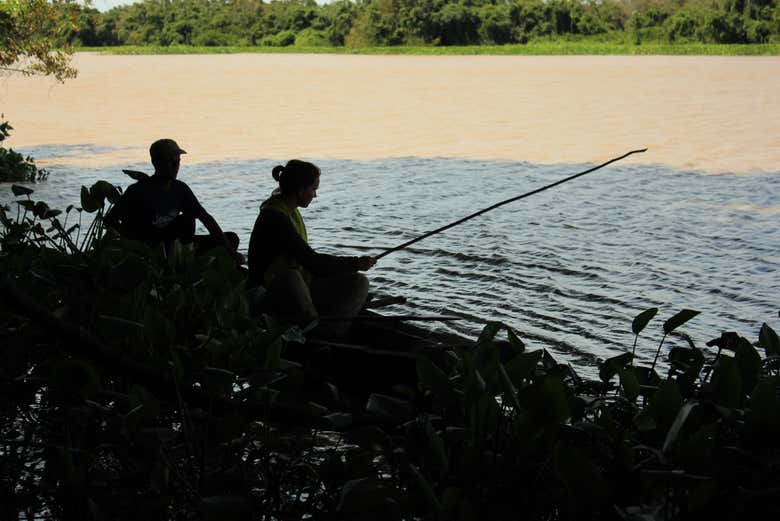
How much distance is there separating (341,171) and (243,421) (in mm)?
13418

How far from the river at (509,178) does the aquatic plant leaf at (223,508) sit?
433 centimetres

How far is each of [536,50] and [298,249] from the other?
205ft

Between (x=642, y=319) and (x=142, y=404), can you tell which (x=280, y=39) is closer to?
(x=642, y=319)

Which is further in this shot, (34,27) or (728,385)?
(34,27)

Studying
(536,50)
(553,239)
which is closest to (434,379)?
(553,239)

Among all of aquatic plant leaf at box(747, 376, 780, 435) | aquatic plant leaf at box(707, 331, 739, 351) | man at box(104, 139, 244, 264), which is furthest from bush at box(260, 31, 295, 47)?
aquatic plant leaf at box(747, 376, 780, 435)

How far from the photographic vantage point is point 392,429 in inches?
75.4

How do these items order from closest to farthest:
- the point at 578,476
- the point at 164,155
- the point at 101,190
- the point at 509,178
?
the point at 578,476, the point at 101,190, the point at 164,155, the point at 509,178

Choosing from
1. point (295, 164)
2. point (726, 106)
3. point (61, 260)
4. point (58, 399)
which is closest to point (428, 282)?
point (295, 164)

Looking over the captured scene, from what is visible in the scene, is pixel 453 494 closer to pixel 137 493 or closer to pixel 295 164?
pixel 137 493

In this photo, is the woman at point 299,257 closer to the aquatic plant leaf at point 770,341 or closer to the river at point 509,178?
the river at point 509,178

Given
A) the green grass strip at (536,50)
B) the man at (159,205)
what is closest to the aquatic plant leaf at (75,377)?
the man at (159,205)

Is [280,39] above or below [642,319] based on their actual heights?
above

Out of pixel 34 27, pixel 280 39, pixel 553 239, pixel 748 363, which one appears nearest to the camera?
pixel 748 363
